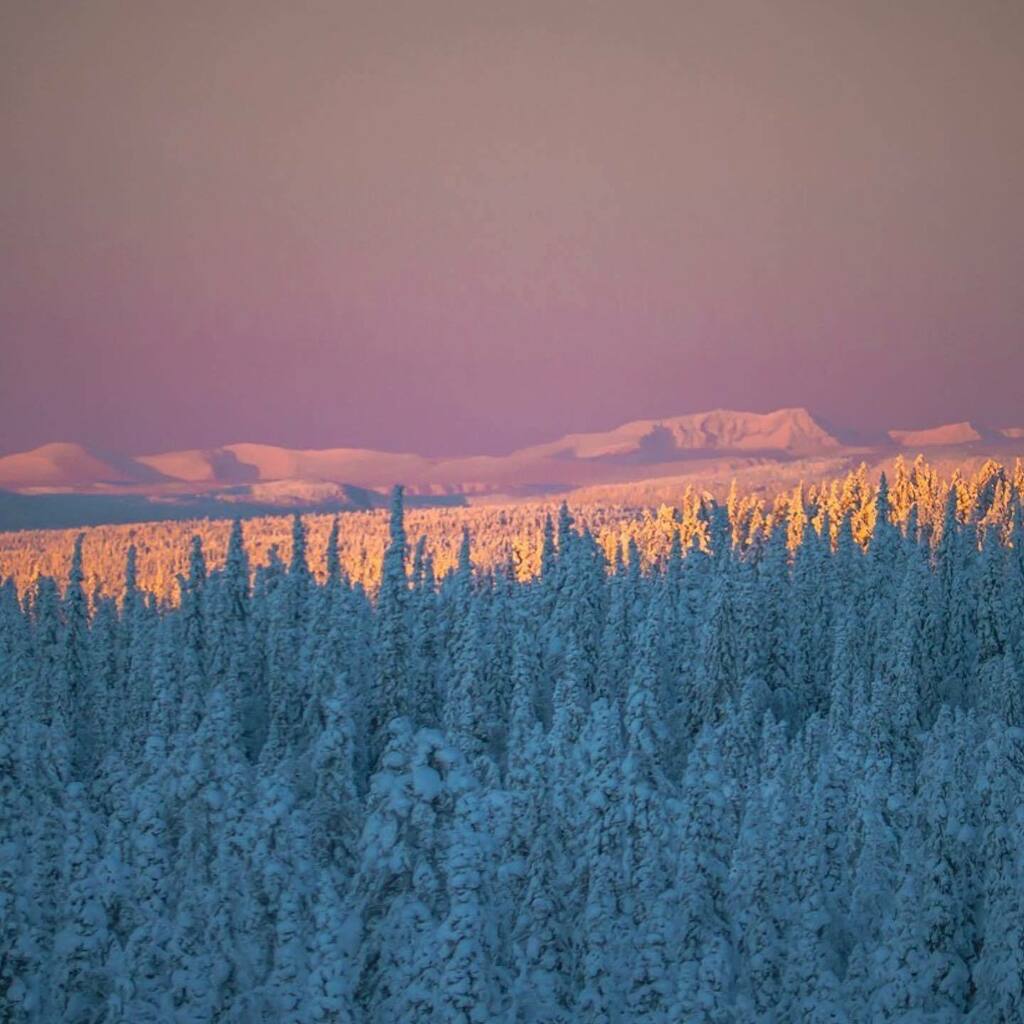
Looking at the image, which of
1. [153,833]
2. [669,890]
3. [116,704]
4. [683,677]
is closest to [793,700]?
[683,677]

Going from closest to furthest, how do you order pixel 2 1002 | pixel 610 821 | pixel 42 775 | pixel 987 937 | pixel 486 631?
pixel 2 1002 < pixel 987 937 < pixel 610 821 < pixel 42 775 < pixel 486 631

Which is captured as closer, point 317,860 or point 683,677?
point 317,860

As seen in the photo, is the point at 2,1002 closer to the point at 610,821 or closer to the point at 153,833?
the point at 153,833

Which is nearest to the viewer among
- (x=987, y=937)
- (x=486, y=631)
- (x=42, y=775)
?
(x=987, y=937)

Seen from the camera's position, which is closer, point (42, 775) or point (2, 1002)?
point (2, 1002)

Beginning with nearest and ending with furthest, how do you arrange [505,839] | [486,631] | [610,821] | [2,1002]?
[2,1002] → [505,839] → [610,821] → [486,631]

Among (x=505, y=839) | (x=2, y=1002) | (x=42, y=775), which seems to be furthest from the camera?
(x=42, y=775)

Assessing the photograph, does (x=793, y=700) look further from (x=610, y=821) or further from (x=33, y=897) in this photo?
(x=33, y=897)

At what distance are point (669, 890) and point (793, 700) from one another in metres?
46.2

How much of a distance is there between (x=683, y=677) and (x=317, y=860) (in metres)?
43.7

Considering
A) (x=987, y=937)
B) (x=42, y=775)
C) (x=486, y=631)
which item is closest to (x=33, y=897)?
(x=42, y=775)

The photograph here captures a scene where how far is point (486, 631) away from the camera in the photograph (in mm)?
69562

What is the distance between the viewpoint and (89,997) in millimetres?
23219

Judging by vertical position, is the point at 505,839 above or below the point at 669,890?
above
